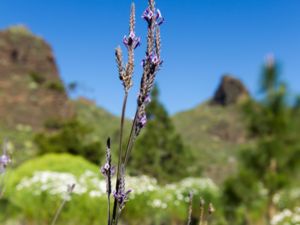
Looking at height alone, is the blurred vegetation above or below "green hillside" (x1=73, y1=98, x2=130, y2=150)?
below

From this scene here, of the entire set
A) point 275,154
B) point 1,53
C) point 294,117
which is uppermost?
point 1,53

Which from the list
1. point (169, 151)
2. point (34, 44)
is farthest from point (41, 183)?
point (34, 44)

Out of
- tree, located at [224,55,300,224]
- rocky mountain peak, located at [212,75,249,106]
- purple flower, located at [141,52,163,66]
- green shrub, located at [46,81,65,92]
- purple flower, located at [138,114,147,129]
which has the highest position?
rocky mountain peak, located at [212,75,249,106]

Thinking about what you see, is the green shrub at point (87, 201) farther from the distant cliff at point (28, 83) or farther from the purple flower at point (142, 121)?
the distant cliff at point (28, 83)

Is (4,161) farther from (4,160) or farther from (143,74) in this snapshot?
(143,74)

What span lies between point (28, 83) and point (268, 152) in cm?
4032

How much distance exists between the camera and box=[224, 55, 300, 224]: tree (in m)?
17.7

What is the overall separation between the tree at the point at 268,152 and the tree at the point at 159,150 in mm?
4237

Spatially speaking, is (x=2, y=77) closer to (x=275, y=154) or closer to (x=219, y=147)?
(x=219, y=147)

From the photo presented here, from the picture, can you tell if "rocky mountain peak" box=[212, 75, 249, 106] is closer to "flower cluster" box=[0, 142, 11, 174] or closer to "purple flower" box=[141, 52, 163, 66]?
"flower cluster" box=[0, 142, 11, 174]

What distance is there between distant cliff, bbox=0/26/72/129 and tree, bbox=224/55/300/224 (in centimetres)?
3089

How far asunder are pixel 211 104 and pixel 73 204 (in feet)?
257

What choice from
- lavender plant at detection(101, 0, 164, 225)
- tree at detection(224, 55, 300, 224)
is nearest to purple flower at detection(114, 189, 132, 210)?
lavender plant at detection(101, 0, 164, 225)

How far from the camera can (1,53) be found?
2368 inches
